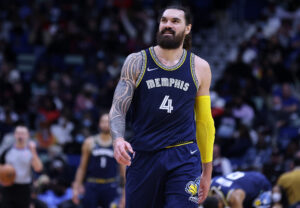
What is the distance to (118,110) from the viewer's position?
427 centimetres

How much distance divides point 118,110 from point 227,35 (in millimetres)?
14670

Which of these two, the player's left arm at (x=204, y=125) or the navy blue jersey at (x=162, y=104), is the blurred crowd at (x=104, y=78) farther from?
the navy blue jersey at (x=162, y=104)

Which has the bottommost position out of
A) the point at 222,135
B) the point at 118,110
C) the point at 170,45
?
the point at 222,135

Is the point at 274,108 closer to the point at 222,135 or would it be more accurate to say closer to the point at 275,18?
the point at 222,135

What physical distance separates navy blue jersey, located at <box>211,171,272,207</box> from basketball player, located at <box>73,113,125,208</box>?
225cm

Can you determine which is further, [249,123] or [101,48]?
[101,48]

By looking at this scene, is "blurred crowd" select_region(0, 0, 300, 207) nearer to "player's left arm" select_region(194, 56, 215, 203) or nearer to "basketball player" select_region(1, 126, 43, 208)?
"basketball player" select_region(1, 126, 43, 208)

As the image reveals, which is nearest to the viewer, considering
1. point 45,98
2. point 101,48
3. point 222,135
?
point 222,135

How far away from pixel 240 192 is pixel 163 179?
269 cm

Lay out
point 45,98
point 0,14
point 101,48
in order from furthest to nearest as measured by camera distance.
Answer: point 0,14, point 101,48, point 45,98

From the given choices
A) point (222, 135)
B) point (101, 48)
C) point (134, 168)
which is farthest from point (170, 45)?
point (101, 48)

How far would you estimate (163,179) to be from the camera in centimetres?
428

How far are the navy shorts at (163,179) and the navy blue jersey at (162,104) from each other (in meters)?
0.10

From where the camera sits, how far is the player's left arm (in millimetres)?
4570
